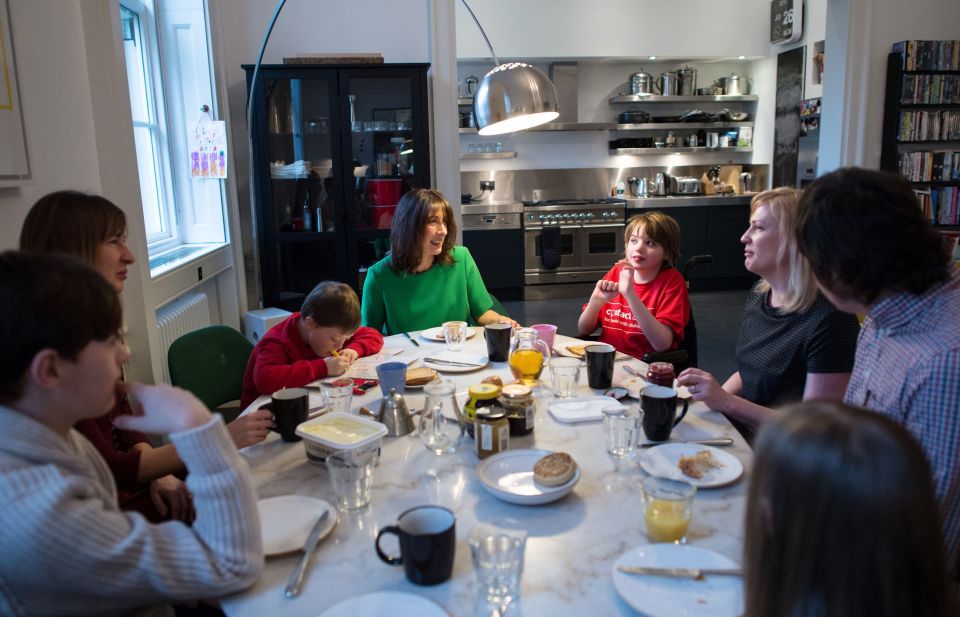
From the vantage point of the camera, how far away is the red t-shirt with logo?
2.57 meters

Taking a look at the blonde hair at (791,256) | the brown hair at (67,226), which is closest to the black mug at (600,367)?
the blonde hair at (791,256)

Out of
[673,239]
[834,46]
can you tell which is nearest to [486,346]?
[673,239]

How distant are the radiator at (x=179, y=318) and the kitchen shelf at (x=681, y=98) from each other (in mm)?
4878

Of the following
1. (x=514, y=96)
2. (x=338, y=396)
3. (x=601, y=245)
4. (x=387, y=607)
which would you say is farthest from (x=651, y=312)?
(x=601, y=245)

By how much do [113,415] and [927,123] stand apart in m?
5.58

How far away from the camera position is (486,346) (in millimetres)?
2262

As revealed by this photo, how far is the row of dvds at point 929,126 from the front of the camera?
15.8 ft

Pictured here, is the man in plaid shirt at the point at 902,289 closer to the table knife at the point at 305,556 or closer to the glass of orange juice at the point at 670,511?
the glass of orange juice at the point at 670,511

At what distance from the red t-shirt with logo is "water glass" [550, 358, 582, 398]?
839 mm

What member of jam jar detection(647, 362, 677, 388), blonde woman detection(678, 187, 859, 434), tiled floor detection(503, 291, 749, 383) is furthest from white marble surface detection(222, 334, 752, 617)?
tiled floor detection(503, 291, 749, 383)

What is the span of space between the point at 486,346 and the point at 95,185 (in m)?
1.46

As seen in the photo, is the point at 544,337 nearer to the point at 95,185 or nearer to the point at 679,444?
the point at 679,444

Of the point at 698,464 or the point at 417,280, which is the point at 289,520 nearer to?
the point at 698,464

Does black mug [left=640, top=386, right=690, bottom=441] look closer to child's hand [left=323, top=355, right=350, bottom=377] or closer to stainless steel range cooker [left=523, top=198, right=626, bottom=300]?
child's hand [left=323, top=355, right=350, bottom=377]
